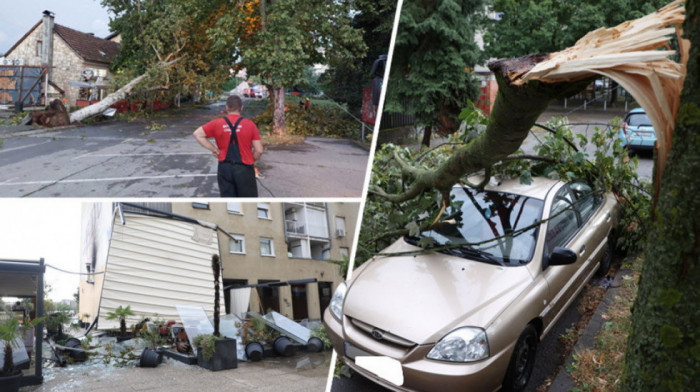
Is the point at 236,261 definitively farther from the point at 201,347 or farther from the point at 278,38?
the point at 278,38

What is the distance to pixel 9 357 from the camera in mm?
3805

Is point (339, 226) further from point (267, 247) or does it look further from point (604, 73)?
point (604, 73)

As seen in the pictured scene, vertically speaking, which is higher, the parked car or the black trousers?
the parked car

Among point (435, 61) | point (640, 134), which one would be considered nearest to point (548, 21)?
point (640, 134)

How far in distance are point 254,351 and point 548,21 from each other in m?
16.3

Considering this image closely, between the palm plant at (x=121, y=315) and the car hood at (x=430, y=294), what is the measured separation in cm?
235

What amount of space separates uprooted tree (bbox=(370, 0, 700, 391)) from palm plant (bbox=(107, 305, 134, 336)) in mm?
4278

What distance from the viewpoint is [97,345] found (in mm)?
4602

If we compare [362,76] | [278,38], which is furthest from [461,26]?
[278,38]

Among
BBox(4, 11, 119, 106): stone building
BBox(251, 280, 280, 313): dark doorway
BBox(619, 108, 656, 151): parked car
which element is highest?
BBox(4, 11, 119, 106): stone building

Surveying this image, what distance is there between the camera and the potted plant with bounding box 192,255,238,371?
15.8 ft

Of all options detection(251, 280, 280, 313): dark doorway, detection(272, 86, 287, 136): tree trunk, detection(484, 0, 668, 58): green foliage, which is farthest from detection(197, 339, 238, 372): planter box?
detection(484, 0, 668, 58): green foliage

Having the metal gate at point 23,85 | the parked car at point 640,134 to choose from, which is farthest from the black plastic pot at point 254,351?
the metal gate at point 23,85

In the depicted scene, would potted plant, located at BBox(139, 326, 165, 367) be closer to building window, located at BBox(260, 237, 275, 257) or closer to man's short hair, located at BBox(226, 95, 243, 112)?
building window, located at BBox(260, 237, 275, 257)
